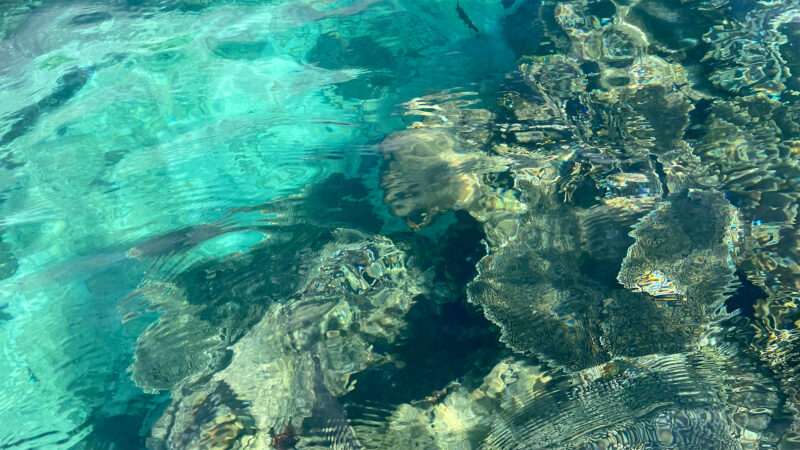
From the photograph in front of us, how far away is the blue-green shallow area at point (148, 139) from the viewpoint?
290 cm

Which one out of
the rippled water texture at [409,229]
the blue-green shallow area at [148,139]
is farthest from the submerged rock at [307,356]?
the blue-green shallow area at [148,139]

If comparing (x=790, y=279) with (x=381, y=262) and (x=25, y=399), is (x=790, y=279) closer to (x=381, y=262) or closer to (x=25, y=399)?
(x=381, y=262)

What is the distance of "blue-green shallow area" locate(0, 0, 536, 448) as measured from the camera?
2902mm

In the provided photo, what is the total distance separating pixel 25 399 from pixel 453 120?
3375 millimetres

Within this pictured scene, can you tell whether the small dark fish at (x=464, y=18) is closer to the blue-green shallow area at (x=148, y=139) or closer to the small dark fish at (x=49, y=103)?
the blue-green shallow area at (x=148, y=139)

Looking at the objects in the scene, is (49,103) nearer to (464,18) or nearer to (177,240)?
(177,240)

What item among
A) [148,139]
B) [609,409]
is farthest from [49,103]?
[609,409]

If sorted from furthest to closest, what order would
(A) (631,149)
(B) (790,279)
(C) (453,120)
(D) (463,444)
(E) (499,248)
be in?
(C) (453,120) < (A) (631,149) < (E) (499,248) < (B) (790,279) < (D) (463,444)

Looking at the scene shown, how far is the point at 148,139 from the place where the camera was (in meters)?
3.80

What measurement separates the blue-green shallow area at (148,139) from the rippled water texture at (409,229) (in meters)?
0.02

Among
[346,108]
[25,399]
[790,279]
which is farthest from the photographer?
[346,108]

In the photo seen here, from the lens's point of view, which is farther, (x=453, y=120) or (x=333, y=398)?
(x=453, y=120)

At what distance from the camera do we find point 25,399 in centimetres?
274

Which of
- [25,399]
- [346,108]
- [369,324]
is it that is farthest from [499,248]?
[25,399]
